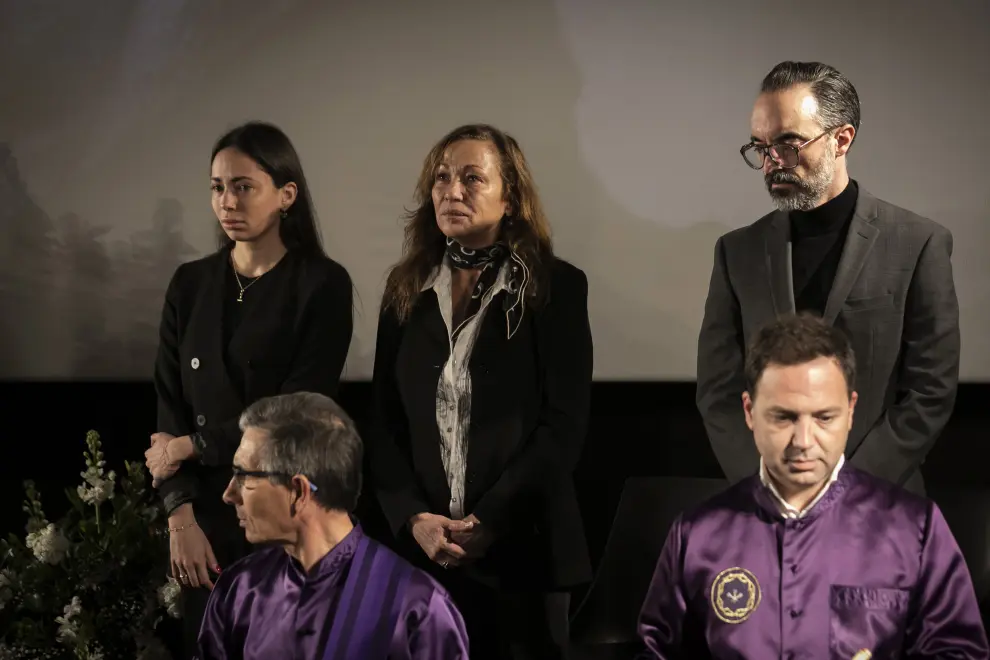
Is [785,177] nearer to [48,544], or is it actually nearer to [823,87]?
[823,87]

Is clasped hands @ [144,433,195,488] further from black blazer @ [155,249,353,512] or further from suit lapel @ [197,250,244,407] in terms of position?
suit lapel @ [197,250,244,407]

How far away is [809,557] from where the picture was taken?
2.26 metres

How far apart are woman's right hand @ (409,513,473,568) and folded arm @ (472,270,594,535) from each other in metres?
0.06

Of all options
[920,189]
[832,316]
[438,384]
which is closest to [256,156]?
[438,384]

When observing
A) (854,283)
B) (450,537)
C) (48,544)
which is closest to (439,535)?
(450,537)

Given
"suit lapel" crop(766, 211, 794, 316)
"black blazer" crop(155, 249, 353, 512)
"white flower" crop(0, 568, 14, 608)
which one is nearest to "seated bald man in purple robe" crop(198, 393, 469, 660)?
"black blazer" crop(155, 249, 353, 512)

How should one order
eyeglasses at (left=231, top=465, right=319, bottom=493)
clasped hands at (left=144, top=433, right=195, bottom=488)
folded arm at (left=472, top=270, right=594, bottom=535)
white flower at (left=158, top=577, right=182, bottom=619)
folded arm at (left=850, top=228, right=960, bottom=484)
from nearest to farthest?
eyeglasses at (left=231, top=465, right=319, bottom=493) < folded arm at (left=850, top=228, right=960, bottom=484) < folded arm at (left=472, top=270, right=594, bottom=535) < clasped hands at (left=144, top=433, right=195, bottom=488) < white flower at (left=158, top=577, right=182, bottom=619)

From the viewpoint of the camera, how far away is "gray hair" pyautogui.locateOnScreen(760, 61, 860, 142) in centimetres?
269

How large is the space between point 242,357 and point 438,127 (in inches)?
39.6

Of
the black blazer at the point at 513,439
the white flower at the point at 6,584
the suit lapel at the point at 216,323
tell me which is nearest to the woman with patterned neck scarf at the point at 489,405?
the black blazer at the point at 513,439

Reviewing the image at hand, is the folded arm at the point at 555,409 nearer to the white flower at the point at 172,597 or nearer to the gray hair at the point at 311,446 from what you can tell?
the gray hair at the point at 311,446

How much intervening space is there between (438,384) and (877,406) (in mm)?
1009

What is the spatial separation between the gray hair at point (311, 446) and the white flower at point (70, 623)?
1272mm

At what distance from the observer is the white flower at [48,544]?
11.0 ft
